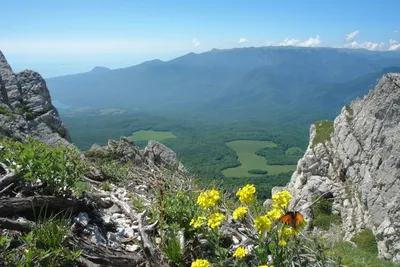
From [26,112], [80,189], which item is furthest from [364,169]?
[80,189]

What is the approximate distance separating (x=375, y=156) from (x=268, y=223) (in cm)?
4664

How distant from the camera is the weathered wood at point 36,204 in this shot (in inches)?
206

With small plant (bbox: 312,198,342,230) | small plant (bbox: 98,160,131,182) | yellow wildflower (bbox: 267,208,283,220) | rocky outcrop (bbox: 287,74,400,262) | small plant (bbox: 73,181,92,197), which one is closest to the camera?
yellow wildflower (bbox: 267,208,283,220)

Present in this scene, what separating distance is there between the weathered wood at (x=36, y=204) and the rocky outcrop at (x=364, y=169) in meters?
36.5

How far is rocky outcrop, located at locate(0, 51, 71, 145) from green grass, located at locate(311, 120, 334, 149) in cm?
4335

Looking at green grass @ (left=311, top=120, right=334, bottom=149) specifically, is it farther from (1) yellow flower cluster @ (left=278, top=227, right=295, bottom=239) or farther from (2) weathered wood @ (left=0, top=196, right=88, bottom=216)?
(1) yellow flower cluster @ (left=278, top=227, right=295, bottom=239)

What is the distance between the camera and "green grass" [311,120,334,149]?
56.9 metres

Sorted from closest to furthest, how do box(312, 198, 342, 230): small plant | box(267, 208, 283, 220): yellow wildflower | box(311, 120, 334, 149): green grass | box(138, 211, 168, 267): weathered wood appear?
1. box(267, 208, 283, 220): yellow wildflower
2. box(138, 211, 168, 267): weathered wood
3. box(312, 198, 342, 230): small plant
4. box(311, 120, 334, 149): green grass

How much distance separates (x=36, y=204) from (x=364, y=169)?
47.9 m

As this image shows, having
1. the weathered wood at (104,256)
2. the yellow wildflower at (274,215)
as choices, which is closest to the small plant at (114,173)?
the weathered wood at (104,256)

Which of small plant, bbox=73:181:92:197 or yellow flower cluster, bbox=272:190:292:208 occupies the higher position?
yellow flower cluster, bbox=272:190:292:208

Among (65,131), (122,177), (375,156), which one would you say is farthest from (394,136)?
(122,177)

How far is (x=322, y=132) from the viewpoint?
59219 millimetres

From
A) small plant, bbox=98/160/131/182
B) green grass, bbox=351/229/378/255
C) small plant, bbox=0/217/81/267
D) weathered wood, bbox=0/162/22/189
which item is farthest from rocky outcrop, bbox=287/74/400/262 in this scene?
weathered wood, bbox=0/162/22/189
